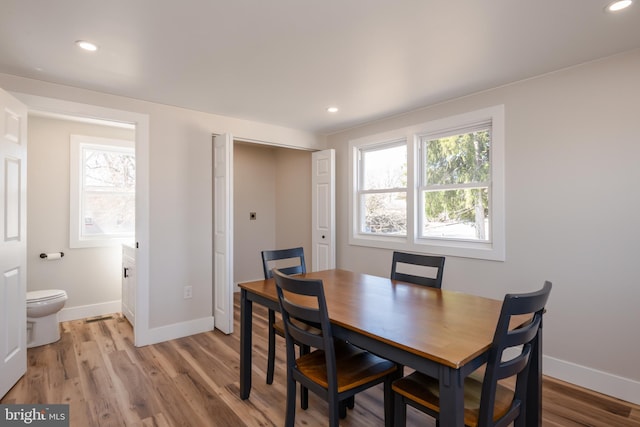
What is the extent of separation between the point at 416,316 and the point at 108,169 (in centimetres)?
413

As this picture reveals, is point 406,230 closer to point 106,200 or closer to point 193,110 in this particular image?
point 193,110

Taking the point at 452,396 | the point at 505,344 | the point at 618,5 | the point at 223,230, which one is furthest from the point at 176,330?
the point at 618,5

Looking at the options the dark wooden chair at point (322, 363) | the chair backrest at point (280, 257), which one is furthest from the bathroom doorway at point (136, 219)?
the dark wooden chair at point (322, 363)

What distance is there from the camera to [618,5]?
167 centimetres

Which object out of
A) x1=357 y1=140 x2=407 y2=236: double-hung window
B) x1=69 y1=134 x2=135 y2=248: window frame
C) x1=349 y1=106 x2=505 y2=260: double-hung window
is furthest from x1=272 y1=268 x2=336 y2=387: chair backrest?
x1=69 y1=134 x2=135 y2=248: window frame

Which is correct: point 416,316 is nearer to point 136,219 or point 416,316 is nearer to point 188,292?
point 188,292

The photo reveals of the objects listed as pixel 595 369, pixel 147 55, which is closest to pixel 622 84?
pixel 595 369

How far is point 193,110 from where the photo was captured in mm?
3439

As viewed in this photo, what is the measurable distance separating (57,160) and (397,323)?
4.14m

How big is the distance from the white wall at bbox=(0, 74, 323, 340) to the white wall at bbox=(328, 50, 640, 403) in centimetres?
277

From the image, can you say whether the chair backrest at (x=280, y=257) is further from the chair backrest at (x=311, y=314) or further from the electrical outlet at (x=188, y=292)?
the electrical outlet at (x=188, y=292)

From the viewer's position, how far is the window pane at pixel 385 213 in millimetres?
3693

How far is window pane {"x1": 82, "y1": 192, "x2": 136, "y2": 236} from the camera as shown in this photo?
156 inches

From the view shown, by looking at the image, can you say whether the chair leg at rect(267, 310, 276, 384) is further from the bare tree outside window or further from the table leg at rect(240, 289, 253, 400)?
the bare tree outside window
